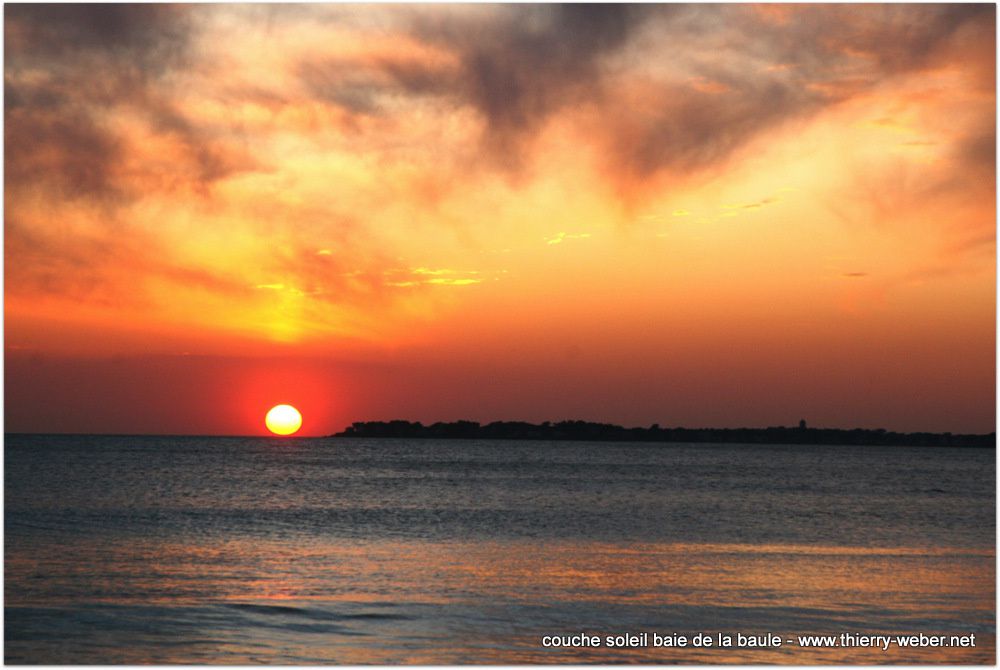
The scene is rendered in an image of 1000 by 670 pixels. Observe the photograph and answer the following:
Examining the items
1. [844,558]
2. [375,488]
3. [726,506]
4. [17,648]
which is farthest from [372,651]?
[375,488]

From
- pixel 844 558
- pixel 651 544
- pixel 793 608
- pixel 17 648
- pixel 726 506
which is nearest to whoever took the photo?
pixel 17 648

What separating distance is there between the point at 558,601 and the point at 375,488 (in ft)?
179

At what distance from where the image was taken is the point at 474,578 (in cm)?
2939

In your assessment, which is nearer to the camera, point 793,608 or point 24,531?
point 793,608

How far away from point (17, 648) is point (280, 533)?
919 inches

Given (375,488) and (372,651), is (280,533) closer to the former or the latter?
(372,651)

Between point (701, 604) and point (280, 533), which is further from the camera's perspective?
point (280, 533)

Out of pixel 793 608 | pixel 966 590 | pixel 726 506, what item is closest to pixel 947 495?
pixel 726 506

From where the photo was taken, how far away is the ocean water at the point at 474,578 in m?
20.1

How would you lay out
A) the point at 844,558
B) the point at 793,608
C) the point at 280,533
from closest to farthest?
the point at 793,608, the point at 844,558, the point at 280,533

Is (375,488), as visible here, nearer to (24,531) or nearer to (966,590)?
(24,531)

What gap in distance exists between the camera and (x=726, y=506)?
6131 cm

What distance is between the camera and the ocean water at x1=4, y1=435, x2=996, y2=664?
20109mm

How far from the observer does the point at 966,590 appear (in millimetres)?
27656
